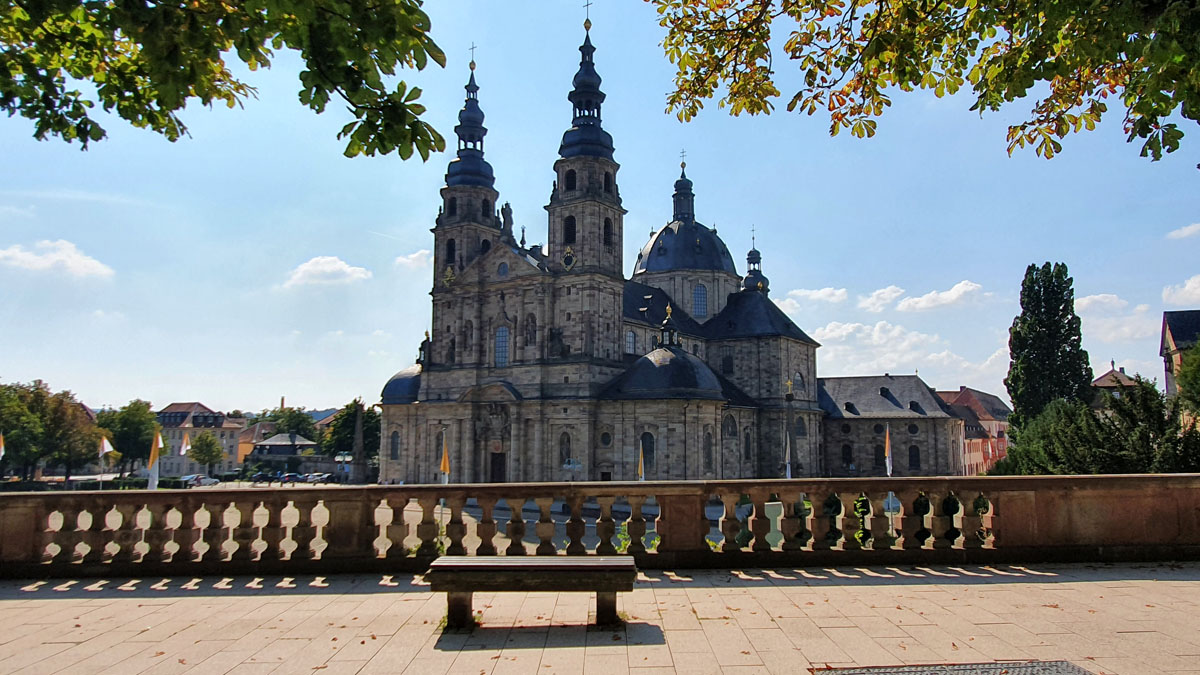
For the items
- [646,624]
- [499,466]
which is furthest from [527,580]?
[499,466]

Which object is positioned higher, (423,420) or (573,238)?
(573,238)

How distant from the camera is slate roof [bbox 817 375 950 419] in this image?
214 feet

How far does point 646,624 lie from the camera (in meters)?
6.43

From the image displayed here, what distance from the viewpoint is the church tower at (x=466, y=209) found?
55875mm

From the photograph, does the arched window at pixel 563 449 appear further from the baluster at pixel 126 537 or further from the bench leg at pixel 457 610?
the bench leg at pixel 457 610

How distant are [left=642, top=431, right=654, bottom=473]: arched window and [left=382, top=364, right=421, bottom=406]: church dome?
18.8 metres

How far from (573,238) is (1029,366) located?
29494 millimetres

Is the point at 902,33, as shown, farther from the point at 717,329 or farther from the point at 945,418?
the point at 945,418

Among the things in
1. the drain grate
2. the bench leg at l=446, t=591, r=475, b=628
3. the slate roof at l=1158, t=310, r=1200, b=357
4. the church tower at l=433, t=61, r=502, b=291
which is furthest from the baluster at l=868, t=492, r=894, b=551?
the slate roof at l=1158, t=310, r=1200, b=357

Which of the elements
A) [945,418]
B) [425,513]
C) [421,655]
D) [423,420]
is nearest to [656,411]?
[423,420]

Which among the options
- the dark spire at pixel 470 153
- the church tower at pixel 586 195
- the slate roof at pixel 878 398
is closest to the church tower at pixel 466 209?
the dark spire at pixel 470 153

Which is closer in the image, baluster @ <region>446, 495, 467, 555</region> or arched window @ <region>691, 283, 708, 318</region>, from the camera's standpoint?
baluster @ <region>446, 495, 467, 555</region>

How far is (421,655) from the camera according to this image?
5719 mm

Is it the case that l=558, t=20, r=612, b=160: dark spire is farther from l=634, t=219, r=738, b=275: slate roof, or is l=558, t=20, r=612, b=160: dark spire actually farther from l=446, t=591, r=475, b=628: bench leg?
l=446, t=591, r=475, b=628: bench leg
